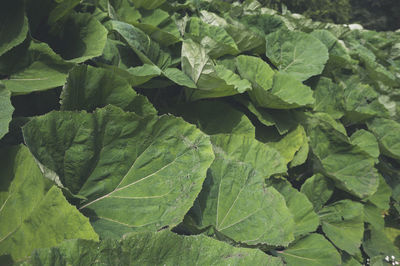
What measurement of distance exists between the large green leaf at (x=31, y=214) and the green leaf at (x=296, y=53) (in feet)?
6.11

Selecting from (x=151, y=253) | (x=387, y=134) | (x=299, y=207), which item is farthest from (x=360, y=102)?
(x=151, y=253)

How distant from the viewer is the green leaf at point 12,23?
44.1 inches

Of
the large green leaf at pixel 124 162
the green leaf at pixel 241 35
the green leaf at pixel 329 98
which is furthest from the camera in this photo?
the green leaf at pixel 329 98

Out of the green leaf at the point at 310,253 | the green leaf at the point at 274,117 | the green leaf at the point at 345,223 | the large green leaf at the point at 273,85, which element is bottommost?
the green leaf at the point at 345,223

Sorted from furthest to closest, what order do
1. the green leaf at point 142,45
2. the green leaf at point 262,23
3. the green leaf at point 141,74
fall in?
the green leaf at point 262,23, the green leaf at point 142,45, the green leaf at point 141,74

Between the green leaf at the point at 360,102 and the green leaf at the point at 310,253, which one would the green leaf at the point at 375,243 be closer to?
the green leaf at the point at 360,102

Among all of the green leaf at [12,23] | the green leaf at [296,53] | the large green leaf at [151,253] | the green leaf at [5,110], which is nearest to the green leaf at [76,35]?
the green leaf at [12,23]

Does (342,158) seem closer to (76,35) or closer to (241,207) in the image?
(241,207)

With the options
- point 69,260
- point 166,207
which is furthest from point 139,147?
point 69,260

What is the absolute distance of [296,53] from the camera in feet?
8.55

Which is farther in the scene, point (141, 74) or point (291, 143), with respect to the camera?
point (291, 143)

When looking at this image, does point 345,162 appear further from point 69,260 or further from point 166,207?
point 69,260

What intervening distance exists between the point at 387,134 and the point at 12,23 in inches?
113

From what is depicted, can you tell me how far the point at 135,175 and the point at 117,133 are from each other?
137 millimetres
